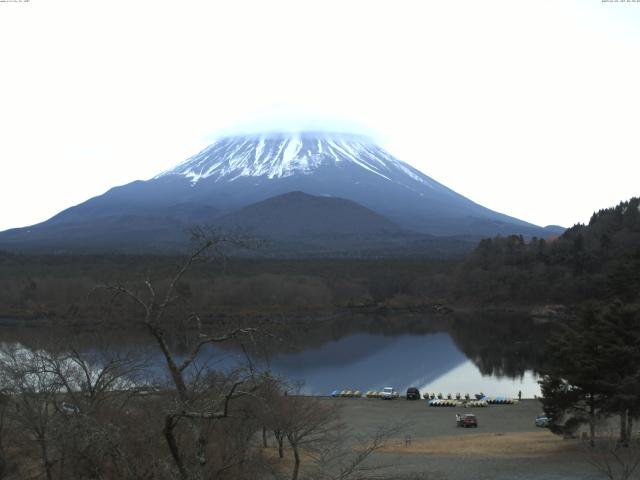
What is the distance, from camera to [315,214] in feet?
417

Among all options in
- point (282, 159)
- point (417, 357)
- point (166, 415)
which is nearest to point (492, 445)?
point (166, 415)

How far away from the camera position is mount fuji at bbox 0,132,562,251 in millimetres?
113000

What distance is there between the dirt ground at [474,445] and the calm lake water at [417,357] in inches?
121

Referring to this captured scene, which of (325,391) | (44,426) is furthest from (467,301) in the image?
(44,426)

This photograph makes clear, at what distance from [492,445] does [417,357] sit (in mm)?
18827

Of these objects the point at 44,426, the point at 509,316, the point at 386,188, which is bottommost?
the point at 509,316

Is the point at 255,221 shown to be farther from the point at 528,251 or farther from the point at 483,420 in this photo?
the point at 483,420

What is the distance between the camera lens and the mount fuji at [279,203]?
113 m

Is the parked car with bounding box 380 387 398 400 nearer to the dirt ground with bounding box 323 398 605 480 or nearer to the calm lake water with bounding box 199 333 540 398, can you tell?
the dirt ground with bounding box 323 398 605 480

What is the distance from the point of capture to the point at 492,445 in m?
14.4

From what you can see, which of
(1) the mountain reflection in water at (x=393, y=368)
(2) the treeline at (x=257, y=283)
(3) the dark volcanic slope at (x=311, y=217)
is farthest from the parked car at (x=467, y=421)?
(3) the dark volcanic slope at (x=311, y=217)

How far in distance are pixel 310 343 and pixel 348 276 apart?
2899cm

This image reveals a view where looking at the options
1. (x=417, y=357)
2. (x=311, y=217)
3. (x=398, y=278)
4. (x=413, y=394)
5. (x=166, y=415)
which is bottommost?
(x=417, y=357)

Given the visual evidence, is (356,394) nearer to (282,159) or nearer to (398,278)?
(398,278)
